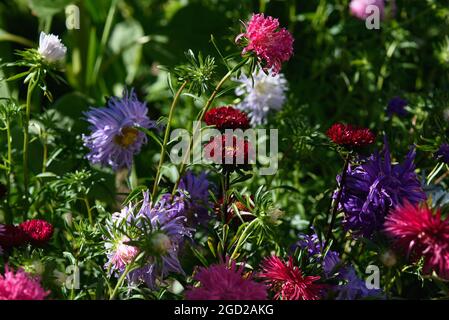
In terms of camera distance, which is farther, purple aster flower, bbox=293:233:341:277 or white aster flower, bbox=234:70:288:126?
white aster flower, bbox=234:70:288:126

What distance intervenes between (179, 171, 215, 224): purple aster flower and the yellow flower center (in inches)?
3.9

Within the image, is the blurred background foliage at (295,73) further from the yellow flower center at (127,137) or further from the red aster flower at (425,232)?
the red aster flower at (425,232)

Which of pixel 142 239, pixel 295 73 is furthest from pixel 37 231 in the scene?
pixel 295 73

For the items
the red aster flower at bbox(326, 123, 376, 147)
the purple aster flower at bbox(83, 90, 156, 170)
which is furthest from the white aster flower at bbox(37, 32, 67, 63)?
the red aster flower at bbox(326, 123, 376, 147)

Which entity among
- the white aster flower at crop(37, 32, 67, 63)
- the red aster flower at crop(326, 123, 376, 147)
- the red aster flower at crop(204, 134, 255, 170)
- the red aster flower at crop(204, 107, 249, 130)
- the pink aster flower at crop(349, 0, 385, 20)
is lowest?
the red aster flower at crop(204, 134, 255, 170)

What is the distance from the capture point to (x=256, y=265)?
1143mm

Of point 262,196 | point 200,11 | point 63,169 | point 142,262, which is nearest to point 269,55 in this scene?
point 262,196

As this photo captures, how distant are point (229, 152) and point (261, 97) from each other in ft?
1.32

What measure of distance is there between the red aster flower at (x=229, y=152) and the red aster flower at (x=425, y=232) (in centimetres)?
28

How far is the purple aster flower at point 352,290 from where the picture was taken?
973mm

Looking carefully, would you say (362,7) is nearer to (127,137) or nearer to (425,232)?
(127,137)

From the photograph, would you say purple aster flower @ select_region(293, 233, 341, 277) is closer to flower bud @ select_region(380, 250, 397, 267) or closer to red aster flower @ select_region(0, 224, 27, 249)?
flower bud @ select_region(380, 250, 397, 267)

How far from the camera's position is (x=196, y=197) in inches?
45.5

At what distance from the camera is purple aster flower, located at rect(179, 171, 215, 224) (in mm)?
1136
